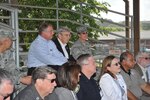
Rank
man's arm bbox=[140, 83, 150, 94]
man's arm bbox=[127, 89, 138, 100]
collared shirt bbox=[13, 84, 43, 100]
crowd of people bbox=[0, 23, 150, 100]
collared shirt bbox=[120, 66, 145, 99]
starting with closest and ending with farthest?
collared shirt bbox=[13, 84, 43, 100]
crowd of people bbox=[0, 23, 150, 100]
man's arm bbox=[127, 89, 138, 100]
collared shirt bbox=[120, 66, 145, 99]
man's arm bbox=[140, 83, 150, 94]

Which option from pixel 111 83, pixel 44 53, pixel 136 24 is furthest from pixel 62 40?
pixel 136 24

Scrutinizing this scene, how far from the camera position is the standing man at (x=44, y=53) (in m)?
5.64

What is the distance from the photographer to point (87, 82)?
4.93 m

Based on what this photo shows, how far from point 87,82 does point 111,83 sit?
0.47 meters

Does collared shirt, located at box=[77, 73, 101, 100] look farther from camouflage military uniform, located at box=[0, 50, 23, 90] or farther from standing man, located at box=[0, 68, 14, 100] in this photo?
standing man, located at box=[0, 68, 14, 100]

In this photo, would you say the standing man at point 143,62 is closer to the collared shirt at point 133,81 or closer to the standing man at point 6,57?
the collared shirt at point 133,81

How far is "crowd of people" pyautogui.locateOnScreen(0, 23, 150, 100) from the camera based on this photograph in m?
3.88

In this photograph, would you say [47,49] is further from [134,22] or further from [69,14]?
[69,14]

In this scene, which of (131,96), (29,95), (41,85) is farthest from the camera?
(131,96)

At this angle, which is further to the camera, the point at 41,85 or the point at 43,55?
the point at 43,55

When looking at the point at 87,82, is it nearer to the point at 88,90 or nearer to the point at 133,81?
the point at 88,90

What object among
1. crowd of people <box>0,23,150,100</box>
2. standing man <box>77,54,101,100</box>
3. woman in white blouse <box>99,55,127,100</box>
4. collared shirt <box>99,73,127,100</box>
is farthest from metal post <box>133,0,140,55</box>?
standing man <box>77,54,101,100</box>

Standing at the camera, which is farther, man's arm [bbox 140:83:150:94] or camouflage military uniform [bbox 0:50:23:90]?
man's arm [bbox 140:83:150:94]

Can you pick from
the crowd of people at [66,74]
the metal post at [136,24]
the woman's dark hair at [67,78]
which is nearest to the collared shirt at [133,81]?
the crowd of people at [66,74]
